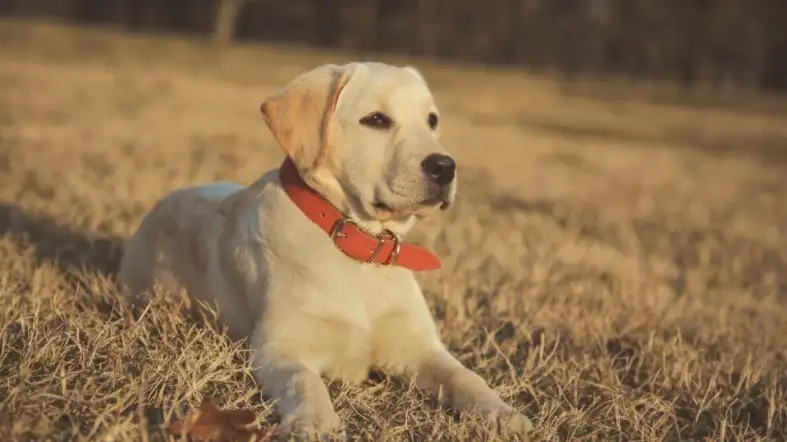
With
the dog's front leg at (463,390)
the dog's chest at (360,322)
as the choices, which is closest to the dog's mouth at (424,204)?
the dog's chest at (360,322)

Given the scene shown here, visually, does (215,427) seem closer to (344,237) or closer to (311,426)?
(311,426)

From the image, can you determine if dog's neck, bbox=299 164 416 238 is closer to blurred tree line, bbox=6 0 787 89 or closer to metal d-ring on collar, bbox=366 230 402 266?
metal d-ring on collar, bbox=366 230 402 266

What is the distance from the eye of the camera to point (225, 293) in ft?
11.3

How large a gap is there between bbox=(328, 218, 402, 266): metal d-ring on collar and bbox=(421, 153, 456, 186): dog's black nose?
30 centimetres

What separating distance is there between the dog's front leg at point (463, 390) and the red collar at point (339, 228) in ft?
1.24

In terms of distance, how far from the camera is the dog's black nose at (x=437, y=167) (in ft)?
10.5

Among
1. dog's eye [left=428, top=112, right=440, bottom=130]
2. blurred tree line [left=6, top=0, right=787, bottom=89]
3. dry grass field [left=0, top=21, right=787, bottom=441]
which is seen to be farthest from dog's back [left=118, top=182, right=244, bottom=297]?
blurred tree line [left=6, top=0, right=787, bottom=89]

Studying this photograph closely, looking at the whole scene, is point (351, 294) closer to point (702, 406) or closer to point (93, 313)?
point (93, 313)

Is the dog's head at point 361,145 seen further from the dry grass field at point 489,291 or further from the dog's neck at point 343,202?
the dry grass field at point 489,291

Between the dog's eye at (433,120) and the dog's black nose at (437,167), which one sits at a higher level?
the dog's eye at (433,120)

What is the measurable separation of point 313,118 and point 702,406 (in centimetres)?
162

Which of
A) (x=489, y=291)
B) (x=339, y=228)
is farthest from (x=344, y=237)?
(x=489, y=291)

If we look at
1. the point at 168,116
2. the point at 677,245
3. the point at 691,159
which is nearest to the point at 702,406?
the point at 677,245

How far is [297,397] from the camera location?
2.74 m
